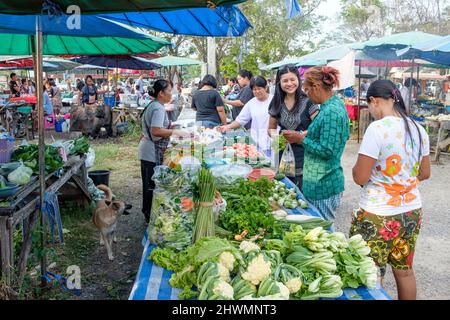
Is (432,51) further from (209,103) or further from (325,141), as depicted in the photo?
(325,141)

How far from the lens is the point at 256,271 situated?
7.00ft

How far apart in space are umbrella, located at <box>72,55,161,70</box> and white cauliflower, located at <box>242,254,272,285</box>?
1183cm

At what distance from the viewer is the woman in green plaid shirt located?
334cm

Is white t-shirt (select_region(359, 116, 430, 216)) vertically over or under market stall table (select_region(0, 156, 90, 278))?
over

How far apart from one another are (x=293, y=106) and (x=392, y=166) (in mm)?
1687

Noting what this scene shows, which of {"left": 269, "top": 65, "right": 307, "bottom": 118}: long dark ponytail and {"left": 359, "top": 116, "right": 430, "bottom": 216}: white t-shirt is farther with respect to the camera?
{"left": 269, "top": 65, "right": 307, "bottom": 118}: long dark ponytail

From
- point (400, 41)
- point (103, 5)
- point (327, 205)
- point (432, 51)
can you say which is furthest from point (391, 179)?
point (400, 41)

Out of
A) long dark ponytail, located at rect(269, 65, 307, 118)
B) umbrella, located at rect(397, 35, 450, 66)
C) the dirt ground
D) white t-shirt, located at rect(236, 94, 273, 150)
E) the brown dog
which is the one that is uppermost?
umbrella, located at rect(397, 35, 450, 66)

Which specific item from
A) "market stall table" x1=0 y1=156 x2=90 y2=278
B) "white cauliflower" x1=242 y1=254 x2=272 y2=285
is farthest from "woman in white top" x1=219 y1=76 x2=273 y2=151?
"white cauliflower" x1=242 y1=254 x2=272 y2=285

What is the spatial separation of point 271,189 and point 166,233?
4.31ft

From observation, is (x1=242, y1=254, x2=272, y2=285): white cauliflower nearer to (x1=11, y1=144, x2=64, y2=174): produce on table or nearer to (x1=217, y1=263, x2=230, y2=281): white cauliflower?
(x1=217, y1=263, x2=230, y2=281): white cauliflower

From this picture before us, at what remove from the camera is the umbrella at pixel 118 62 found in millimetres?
13467
